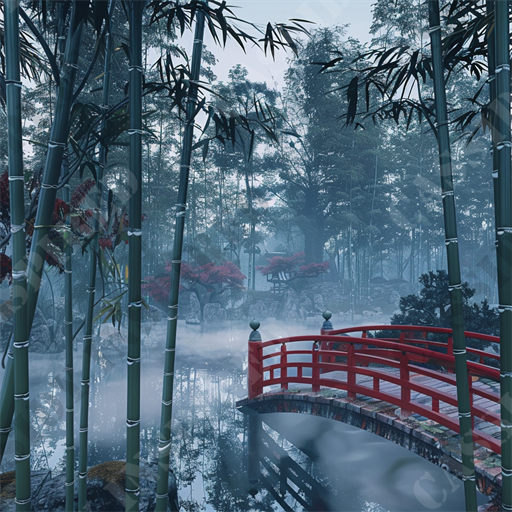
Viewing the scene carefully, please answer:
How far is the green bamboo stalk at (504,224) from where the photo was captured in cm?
174

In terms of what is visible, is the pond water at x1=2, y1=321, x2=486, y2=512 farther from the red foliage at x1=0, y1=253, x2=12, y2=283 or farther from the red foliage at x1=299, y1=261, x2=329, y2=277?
the red foliage at x1=299, y1=261, x2=329, y2=277

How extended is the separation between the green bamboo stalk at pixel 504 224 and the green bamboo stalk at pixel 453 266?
26 cm

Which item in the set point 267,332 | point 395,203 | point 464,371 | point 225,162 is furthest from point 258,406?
point 395,203

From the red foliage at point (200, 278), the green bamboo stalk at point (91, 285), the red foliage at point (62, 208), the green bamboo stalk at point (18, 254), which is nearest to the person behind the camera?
the green bamboo stalk at point (18, 254)

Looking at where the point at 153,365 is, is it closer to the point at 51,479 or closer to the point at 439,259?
the point at 51,479

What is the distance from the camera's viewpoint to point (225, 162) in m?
19.0

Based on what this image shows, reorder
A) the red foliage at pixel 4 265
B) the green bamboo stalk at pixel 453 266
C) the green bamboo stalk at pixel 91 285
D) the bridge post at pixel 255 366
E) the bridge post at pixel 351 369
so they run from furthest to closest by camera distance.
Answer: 1. the bridge post at pixel 255 366
2. the bridge post at pixel 351 369
3. the red foliage at pixel 4 265
4. the green bamboo stalk at pixel 91 285
5. the green bamboo stalk at pixel 453 266

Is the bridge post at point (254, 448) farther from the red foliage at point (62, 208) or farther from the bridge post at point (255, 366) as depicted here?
the red foliage at point (62, 208)

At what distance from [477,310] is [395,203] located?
1560cm

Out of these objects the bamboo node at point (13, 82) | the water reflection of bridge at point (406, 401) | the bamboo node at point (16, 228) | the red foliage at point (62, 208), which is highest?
the bamboo node at point (13, 82)

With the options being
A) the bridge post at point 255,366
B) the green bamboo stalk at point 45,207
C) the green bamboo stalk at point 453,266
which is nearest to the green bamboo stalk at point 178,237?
the green bamboo stalk at point 45,207

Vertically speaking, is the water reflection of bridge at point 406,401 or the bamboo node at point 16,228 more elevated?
the bamboo node at point 16,228

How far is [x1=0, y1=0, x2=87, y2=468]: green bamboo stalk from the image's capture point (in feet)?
6.17

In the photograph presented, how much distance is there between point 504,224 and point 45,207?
2.07m
